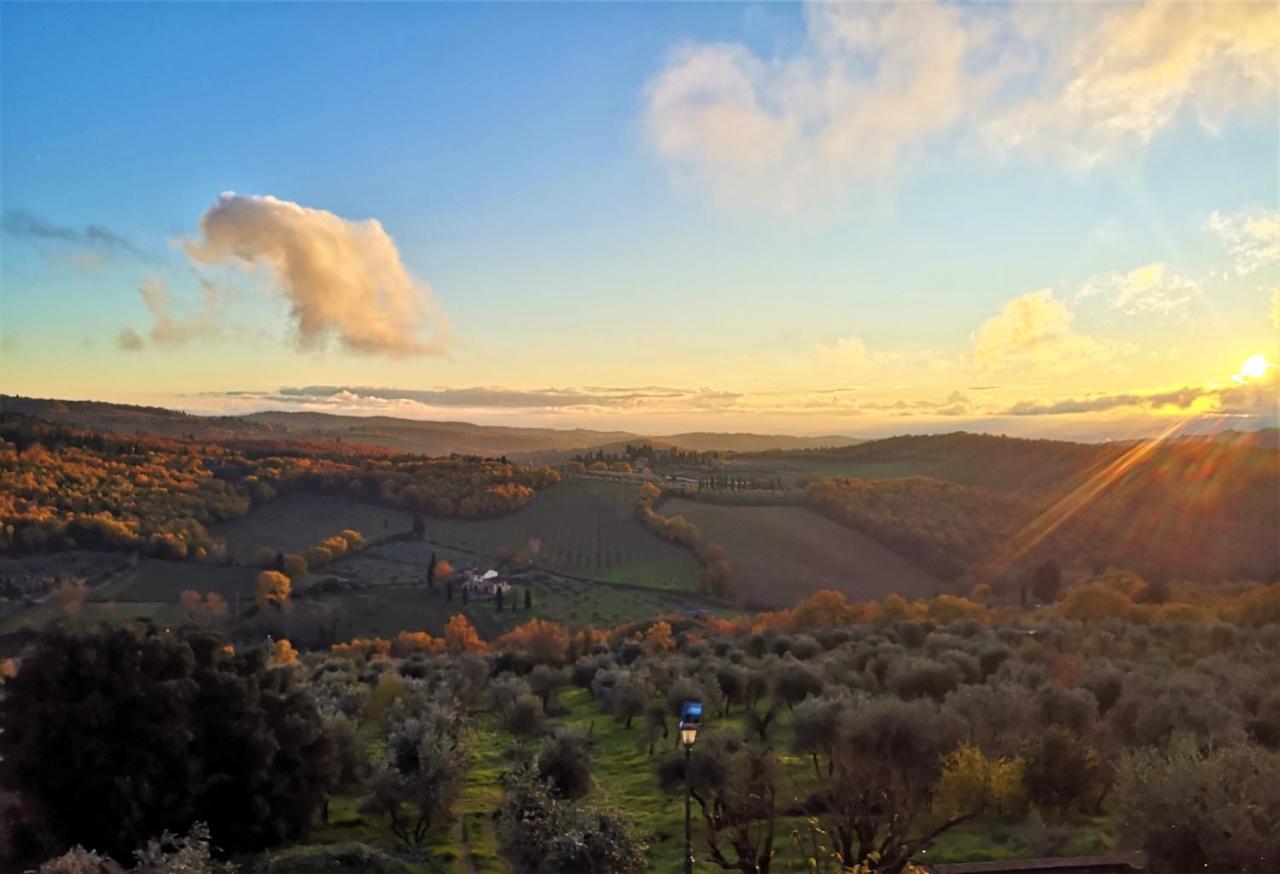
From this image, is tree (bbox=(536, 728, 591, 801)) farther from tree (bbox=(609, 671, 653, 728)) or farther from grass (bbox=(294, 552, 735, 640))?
grass (bbox=(294, 552, 735, 640))

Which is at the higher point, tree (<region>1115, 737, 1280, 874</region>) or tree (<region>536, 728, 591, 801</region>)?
tree (<region>1115, 737, 1280, 874</region>)

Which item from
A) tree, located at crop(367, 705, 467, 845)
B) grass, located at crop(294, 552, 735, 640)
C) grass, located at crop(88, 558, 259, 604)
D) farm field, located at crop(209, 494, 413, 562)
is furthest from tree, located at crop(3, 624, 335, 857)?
farm field, located at crop(209, 494, 413, 562)

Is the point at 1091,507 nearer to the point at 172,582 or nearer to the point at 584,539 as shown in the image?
the point at 584,539

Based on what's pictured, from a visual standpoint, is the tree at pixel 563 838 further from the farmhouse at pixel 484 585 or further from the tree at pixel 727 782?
the farmhouse at pixel 484 585

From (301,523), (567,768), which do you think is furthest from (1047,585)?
(301,523)

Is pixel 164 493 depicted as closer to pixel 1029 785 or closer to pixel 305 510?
pixel 305 510

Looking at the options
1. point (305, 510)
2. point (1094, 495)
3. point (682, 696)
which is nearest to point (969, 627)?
point (682, 696)

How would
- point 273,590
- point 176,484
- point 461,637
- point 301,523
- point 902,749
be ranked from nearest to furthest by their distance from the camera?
point 902,749, point 461,637, point 273,590, point 301,523, point 176,484
